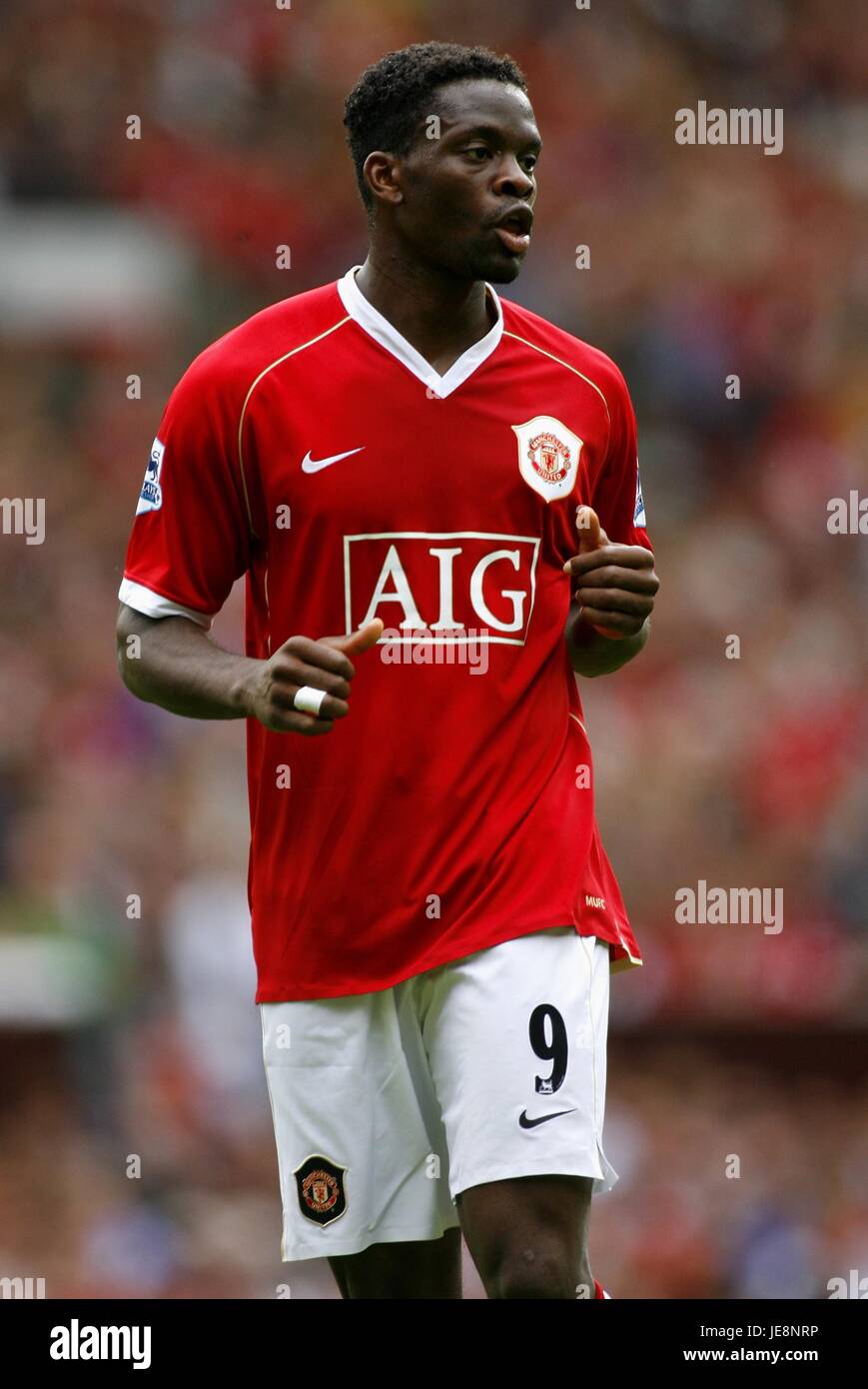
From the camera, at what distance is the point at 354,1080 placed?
3965 mm

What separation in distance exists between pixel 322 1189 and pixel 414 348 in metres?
1.58

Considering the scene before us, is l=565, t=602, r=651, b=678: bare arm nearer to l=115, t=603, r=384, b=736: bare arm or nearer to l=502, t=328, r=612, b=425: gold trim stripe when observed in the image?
l=502, t=328, r=612, b=425: gold trim stripe

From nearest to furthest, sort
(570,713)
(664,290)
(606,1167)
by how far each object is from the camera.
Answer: (606,1167), (570,713), (664,290)

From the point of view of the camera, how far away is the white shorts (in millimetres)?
3787

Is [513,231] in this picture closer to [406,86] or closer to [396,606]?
[406,86]

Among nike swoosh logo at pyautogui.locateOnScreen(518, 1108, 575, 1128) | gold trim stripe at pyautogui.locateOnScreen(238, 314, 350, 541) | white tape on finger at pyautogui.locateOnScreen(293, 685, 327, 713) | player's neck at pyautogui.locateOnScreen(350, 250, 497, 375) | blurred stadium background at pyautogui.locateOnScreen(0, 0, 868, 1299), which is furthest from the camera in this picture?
blurred stadium background at pyautogui.locateOnScreen(0, 0, 868, 1299)

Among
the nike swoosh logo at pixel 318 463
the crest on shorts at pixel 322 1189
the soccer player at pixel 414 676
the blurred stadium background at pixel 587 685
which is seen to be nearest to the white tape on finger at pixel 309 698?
the soccer player at pixel 414 676

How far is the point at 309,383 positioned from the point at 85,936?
562 centimetres

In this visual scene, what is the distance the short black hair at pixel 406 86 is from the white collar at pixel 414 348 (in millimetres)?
226

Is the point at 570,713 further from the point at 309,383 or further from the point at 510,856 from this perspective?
the point at 309,383

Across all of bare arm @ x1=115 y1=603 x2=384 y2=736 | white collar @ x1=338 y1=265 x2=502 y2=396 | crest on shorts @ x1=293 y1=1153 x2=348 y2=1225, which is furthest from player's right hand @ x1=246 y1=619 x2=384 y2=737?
crest on shorts @ x1=293 y1=1153 x2=348 y2=1225

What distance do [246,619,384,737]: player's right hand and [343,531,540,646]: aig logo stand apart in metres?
0.27

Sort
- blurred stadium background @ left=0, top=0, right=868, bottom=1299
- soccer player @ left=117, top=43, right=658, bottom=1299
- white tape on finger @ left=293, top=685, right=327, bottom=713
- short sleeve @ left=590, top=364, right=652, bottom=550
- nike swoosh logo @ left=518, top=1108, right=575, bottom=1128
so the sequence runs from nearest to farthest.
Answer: white tape on finger @ left=293, top=685, right=327, bottom=713 < nike swoosh logo @ left=518, top=1108, right=575, bottom=1128 < soccer player @ left=117, top=43, right=658, bottom=1299 < short sleeve @ left=590, top=364, right=652, bottom=550 < blurred stadium background @ left=0, top=0, right=868, bottom=1299

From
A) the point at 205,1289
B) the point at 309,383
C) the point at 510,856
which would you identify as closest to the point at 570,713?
the point at 510,856
